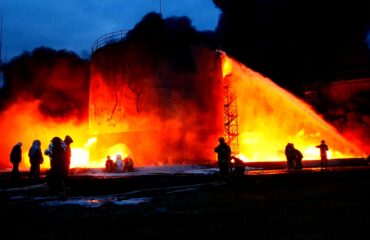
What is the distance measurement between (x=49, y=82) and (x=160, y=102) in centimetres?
1644

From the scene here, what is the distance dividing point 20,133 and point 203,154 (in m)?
18.3

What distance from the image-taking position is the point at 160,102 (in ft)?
87.7

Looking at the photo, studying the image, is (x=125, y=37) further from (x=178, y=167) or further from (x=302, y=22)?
(x=302, y=22)

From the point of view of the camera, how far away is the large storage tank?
2648 cm

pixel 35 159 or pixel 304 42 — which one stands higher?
pixel 304 42

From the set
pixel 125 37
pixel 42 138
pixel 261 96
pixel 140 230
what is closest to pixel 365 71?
pixel 261 96

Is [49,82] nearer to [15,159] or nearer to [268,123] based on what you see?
[268,123]

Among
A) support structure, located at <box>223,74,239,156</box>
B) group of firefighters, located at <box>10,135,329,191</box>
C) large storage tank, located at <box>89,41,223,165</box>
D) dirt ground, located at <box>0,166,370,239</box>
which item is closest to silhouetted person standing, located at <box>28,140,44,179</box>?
group of firefighters, located at <box>10,135,329,191</box>

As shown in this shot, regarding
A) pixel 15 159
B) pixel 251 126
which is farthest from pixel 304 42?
pixel 15 159

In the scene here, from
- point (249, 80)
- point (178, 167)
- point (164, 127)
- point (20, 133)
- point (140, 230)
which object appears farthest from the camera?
point (20, 133)

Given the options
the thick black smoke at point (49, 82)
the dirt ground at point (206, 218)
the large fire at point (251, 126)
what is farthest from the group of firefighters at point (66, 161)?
the thick black smoke at point (49, 82)

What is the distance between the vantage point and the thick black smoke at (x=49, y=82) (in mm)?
37281

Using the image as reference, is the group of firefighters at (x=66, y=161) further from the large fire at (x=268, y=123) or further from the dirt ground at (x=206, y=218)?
the large fire at (x=268, y=123)

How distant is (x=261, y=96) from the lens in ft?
114
